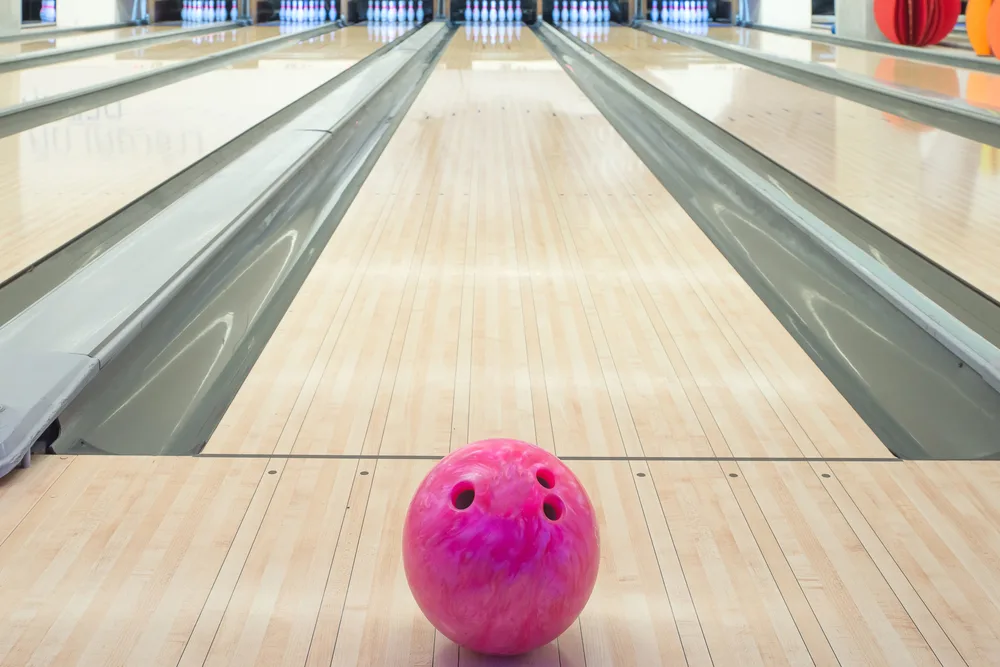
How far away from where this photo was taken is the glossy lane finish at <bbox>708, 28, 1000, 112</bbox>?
5055mm

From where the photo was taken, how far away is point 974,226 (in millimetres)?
2865

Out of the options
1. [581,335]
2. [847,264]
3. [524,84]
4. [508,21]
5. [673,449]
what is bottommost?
[673,449]

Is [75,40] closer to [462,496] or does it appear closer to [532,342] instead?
[532,342]

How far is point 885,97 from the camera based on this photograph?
5285mm

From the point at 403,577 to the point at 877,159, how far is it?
3.14 meters

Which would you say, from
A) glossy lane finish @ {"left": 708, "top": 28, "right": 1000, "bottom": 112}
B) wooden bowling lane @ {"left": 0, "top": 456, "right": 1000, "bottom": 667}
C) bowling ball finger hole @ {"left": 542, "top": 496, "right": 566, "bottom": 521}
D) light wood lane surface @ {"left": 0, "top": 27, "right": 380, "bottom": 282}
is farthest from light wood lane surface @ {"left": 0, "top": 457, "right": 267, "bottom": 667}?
glossy lane finish @ {"left": 708, "top": 28, "right": 1000, "bottom": 112}

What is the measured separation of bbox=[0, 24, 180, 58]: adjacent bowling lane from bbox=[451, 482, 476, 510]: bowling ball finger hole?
6590 millimetres

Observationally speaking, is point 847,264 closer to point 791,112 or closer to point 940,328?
point 940,328

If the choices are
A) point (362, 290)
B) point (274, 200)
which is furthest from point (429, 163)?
point (362, 290)

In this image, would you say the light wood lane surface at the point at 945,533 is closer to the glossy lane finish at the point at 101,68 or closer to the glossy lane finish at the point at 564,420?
the glossy lane finish at the point at 564,420

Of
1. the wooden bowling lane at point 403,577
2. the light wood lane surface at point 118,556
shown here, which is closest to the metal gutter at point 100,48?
the light wood lane surface at point 118,556

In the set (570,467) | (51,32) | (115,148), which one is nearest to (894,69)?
(115,148)

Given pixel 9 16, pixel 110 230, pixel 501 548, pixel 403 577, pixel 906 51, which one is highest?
pixel 9 16

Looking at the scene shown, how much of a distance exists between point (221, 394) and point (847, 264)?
1.60 meters
